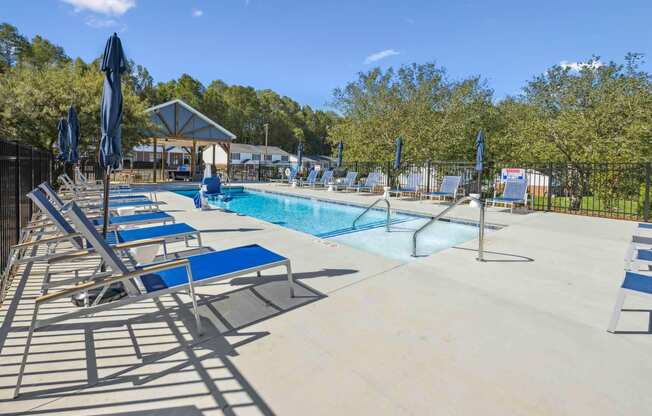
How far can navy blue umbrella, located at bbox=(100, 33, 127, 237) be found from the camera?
11.4ft

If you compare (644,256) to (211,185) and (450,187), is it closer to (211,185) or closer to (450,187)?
(450,187)

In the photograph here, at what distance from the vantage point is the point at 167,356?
2.43 metres

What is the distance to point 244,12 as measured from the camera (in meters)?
16.6

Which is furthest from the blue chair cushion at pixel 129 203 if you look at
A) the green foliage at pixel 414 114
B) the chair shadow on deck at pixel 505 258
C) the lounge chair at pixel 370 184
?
the green foliage at pixel 414 114

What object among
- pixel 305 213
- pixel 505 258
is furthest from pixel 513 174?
pixel 505 258

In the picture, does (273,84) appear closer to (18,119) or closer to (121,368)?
(18,119)

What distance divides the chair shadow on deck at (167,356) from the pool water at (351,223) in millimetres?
3106

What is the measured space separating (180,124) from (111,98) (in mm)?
19875

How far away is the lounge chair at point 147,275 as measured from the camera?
7.20ft

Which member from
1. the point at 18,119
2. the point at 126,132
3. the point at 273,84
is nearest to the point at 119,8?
the point at 126,132

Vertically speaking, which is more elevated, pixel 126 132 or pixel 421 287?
pixel 126 132

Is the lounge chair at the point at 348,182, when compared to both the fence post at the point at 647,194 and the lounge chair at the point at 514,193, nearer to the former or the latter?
the lounge chair at the point at 514,193

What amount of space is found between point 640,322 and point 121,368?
13.8ft

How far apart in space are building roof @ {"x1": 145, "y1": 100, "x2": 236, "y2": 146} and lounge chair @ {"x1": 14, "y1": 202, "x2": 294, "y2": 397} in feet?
62.5
